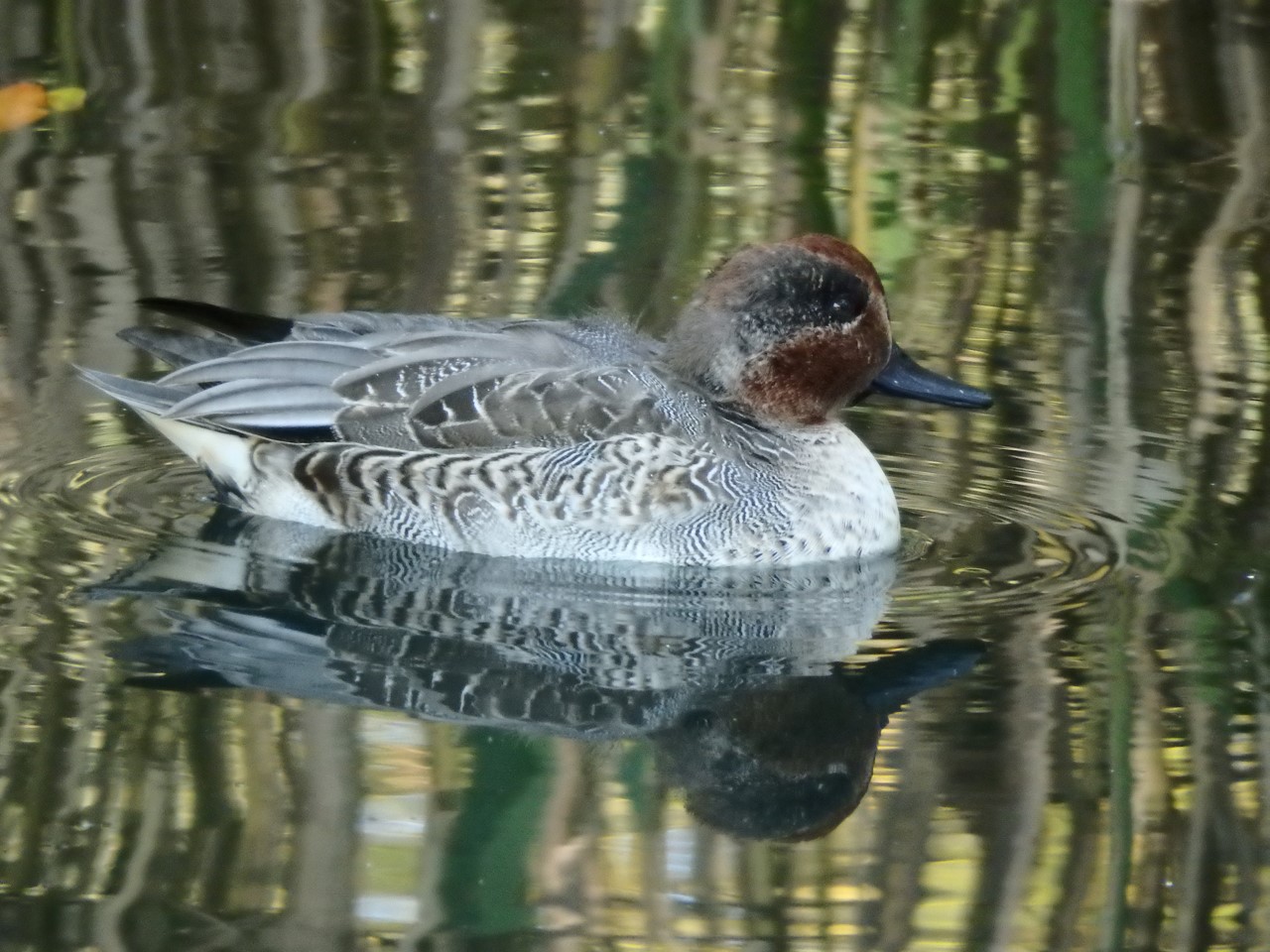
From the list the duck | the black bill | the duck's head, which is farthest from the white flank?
the black bill

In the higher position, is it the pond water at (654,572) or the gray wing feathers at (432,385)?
the gray wing feathers at (432,385)

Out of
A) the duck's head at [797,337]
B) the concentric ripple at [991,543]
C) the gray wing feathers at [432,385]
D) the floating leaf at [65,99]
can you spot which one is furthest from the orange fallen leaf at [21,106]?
the concentric ripple at [991,543]

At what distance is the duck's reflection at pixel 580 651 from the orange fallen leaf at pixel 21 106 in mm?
4553

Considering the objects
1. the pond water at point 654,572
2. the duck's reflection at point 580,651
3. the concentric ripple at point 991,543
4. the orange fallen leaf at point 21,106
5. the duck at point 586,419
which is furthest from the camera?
the orange fallen leaf at point 21,106

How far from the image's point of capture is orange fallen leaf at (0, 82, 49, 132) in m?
10.7

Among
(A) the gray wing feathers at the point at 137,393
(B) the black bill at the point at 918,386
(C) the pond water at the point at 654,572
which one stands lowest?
(C) the pond water at the point at 654,572

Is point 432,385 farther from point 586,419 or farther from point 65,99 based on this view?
point 65,99

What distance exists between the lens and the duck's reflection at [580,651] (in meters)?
5.40

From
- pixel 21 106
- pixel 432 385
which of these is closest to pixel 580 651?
pixel 432 385

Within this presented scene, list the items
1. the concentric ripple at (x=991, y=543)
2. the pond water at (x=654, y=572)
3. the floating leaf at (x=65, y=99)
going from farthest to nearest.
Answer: the floating leaf at (x=65, y=99), the concentric ripple at (x=991, y=543), the pond water at (x=654, y=572)

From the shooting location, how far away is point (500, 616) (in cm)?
620

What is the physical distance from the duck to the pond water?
0.15 metres

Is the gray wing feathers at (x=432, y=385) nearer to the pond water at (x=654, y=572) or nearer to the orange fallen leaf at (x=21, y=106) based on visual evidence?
the pond water at (x=654, y=572)

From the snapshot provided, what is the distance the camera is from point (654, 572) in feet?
21.5
